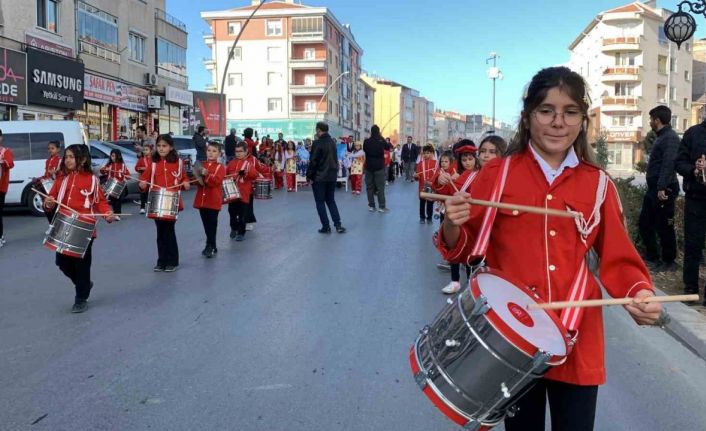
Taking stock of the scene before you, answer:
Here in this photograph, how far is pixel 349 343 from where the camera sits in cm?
539

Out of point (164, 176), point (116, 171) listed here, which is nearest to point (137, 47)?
point (116, 171)

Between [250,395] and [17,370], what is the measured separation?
1856mm

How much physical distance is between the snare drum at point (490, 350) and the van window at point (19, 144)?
49.8 ft

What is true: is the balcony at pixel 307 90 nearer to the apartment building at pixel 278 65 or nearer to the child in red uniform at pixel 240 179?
the apartment building at pixel 278 65

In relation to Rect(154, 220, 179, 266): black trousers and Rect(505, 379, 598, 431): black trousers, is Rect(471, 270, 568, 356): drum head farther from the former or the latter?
Rect(154, 220, 179, 266): black trousers

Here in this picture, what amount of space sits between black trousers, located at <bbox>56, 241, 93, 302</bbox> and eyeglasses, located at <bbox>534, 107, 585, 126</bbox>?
212 inches

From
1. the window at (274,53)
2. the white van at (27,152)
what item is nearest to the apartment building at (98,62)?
the white van at (27,152)

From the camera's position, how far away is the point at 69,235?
6434mm

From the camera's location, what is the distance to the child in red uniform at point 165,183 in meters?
8.52

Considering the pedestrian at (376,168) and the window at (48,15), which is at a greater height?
the window at (48,15)

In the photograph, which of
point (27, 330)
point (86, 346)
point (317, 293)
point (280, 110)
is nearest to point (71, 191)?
point (27, 330)

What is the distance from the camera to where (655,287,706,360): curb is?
213 inches

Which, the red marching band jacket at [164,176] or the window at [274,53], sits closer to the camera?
the red marching band jacket at [164,176]

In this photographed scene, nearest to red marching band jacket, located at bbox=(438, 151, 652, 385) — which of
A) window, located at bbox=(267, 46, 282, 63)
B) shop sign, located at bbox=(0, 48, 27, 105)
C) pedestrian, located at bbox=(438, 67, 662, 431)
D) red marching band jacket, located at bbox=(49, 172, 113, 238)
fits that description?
pedestrian, located at bbox=(438, 67, 662, 431)
